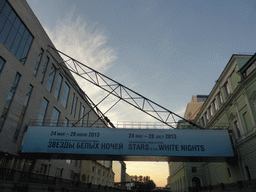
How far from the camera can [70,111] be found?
34125 millimetres

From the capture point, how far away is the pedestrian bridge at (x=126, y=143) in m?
18.7

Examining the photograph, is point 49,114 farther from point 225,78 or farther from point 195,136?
point 225,78

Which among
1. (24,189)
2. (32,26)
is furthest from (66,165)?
(32,26)

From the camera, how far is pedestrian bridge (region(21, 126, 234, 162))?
61.4 feet

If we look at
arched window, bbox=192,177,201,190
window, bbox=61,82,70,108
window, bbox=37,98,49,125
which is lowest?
arched window, bbox=192,177,201,190

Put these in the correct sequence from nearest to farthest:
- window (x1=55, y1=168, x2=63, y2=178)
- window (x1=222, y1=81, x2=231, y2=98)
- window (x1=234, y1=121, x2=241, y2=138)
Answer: window (x1=234, y1=121, x2=241, y2=138)
window (x1=222, y1=81, x2=231, y2=98)
window (x1=55, y1=168, x2=63, y2=178)

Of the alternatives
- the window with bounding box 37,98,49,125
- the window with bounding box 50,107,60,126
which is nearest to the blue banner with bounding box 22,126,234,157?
the window with bounding box 37,98,49,125

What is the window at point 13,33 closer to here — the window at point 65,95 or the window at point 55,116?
the window at point 55,116

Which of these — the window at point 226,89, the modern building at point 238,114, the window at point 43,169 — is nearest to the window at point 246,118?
the modern building at point 238,114

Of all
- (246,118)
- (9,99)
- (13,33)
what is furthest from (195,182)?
(13,33)

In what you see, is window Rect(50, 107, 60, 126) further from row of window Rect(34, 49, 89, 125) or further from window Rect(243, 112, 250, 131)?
window Rect(243, 112, 250, 131)

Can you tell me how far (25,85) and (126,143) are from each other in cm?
1345

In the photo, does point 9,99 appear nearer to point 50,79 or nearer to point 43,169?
point 50,79

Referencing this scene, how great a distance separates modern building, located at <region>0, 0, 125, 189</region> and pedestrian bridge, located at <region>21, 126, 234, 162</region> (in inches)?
Answer: 77.2
